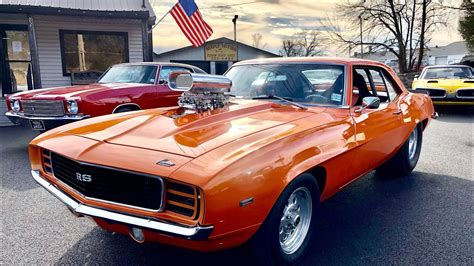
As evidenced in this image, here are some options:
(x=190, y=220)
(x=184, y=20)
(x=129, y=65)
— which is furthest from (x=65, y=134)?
(x=184, y=20)

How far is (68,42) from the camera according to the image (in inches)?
455

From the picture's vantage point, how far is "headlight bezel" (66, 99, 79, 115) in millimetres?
5805

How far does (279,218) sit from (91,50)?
11.1m

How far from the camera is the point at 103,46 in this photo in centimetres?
1194

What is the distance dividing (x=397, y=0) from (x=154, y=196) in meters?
28.2

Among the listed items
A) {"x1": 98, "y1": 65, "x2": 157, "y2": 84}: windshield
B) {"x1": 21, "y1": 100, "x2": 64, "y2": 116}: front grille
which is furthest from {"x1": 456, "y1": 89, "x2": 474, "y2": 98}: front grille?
{"x1": 21, "y1": 100, "x2": 64, "y2": 116}: front grille

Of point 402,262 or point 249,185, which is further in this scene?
point 402,262

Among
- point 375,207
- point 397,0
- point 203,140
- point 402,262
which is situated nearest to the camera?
point 203,140

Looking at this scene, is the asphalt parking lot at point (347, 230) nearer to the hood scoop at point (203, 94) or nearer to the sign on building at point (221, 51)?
the hood scoop at point (203, 94)

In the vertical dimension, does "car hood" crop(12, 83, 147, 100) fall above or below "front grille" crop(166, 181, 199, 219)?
above

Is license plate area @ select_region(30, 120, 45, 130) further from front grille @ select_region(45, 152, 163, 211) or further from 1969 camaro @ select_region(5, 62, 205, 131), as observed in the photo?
front grille @ select_region(45, 152, 163, 211)

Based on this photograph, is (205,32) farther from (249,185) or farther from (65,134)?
(249,185)

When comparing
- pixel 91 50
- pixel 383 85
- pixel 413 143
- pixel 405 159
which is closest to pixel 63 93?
pixel 383 85

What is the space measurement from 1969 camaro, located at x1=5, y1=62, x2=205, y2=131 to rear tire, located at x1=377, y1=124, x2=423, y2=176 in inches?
165
